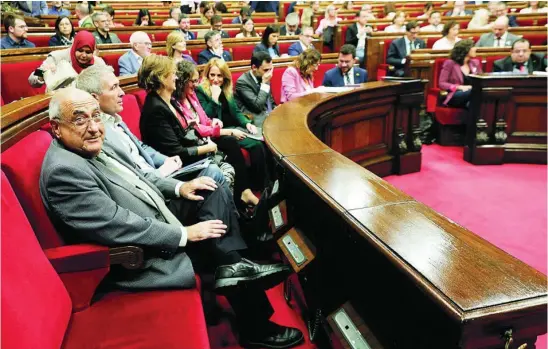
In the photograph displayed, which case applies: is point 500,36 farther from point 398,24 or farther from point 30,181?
point 30,181

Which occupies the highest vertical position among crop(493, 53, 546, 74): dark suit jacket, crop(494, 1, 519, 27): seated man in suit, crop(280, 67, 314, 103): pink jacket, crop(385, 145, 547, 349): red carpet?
crop(494, 1, 519, 27): seated man in suit

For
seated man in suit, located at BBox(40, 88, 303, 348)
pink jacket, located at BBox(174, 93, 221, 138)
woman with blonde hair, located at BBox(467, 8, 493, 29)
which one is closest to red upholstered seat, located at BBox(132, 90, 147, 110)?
pink jacket, located at BBox(174, 93, 221, 138)

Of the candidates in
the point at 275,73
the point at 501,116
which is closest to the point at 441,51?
the point at 501,116

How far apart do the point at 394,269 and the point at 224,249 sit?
63cm

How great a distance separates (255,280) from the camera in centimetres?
124

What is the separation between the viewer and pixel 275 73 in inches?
122

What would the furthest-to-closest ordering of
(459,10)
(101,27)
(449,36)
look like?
1. (459,10)
2. (449,36)
3. (101,27)

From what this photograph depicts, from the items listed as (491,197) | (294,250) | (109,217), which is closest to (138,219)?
(109,217)

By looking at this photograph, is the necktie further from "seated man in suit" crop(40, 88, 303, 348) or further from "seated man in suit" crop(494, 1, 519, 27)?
"seated man in suit" crop(494, 1, 519, 27)

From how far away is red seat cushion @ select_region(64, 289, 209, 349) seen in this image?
87cm

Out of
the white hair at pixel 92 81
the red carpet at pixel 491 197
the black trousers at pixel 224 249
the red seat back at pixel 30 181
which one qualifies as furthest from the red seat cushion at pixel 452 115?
the red seat back at pixel 30 181

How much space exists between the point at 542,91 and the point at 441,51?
945mm

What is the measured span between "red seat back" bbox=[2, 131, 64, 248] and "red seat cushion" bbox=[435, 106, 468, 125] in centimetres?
308

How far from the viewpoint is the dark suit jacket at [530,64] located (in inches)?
139
